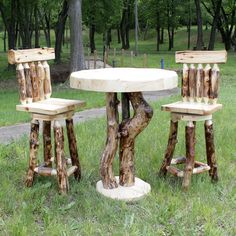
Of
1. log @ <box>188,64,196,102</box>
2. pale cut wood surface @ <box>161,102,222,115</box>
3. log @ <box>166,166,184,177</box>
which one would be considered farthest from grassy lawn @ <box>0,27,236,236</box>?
log @ <box>188,64,196,102</box>

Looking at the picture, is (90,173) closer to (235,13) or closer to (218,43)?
(235,13)

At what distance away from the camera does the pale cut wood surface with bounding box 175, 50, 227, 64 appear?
4781 mm

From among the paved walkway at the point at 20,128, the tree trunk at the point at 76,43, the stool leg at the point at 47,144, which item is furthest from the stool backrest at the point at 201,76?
the tree trunk at the point at 76,43

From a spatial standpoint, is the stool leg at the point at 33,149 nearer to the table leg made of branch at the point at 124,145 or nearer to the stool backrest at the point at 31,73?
the stool backrest at the point at 31,73

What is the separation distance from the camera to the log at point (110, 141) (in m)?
4.51

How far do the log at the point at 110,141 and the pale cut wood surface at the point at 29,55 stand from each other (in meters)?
0.92

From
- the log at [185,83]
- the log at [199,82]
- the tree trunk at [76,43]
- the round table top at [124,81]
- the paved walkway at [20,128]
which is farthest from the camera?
the tree trunk at [76,43]

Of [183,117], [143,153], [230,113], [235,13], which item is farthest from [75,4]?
[235,13]

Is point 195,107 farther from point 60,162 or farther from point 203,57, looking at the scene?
point 60,162

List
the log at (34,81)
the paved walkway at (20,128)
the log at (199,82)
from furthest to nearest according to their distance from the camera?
the paved walkway at (20,128) < the log at (199,82) < the log at (34,81)

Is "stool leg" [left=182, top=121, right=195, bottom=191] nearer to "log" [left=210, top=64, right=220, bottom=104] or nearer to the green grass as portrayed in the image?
the green grass

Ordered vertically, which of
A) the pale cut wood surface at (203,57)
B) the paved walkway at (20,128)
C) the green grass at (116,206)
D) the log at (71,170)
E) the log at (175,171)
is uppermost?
the pale cut wood surface at (203,57)

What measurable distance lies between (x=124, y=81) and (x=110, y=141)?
75 cm

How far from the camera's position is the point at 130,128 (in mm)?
4523
